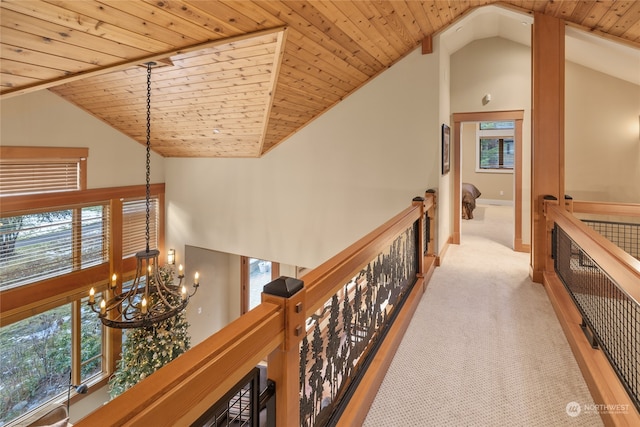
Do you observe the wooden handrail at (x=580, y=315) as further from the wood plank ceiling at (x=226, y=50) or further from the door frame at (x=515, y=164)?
the wood plank ceiling at (x=226, y=50)

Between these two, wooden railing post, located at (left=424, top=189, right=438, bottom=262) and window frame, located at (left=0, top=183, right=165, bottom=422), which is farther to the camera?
window frame, located at (left=0, top=183, right=165, bottom=422)

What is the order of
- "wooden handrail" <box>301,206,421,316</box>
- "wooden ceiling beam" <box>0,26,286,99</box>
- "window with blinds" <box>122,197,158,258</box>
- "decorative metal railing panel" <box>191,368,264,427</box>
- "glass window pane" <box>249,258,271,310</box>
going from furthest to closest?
"glass window pane" <box>249,258,271,310</box> → "window with blinds" <box>122,197,158,258</box> → "wooden ceiling beam" <box>0,26,286,99</box> → "wooden handrail" <box>301,206,421,316</box> → "decorative metal railing panel" <box>191,368,264,427</box>

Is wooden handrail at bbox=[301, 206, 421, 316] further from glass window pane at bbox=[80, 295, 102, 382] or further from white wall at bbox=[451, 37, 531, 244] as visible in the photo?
glass window pane at bbox=[80, 295, 102, 382]

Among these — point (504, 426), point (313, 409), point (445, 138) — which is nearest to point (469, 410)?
point (504, 426)

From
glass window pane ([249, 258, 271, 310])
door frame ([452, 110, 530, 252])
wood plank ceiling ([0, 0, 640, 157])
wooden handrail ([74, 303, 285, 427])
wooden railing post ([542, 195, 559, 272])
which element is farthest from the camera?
glass window pane ([249, 258, 271, 310])

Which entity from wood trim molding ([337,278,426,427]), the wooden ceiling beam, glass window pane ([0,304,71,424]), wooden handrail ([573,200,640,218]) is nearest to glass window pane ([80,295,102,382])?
glass window pane ([0,304,71,424])

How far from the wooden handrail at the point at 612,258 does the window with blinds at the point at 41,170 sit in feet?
21.0

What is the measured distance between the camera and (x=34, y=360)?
5.28m

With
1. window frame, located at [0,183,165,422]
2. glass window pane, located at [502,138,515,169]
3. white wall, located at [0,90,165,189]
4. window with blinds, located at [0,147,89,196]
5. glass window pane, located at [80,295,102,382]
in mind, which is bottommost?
glass window pane, located at [80,295,102,382]

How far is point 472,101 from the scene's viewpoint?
5605mm

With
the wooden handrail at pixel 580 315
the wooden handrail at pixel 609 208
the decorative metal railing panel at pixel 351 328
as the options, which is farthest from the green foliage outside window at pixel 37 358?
the wooden handrail at pixel 609 208

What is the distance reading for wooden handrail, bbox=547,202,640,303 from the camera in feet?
5.15

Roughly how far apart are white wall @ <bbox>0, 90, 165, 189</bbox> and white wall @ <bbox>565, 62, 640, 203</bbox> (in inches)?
278

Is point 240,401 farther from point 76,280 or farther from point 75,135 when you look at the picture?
point 75,135
